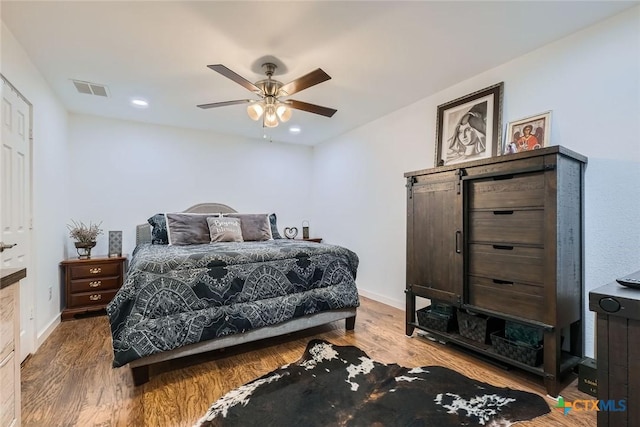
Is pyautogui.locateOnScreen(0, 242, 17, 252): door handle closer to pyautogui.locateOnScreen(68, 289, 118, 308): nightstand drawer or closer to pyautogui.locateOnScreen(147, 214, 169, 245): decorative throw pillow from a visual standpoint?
pyautogui.locateOnScreen(147, 214, 169, 245): decorative throw pillow

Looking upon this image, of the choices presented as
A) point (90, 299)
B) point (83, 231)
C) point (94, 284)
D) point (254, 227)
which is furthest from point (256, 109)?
point (90, 299)

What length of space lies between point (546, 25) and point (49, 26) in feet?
11.5

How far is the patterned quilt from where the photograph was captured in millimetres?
1952

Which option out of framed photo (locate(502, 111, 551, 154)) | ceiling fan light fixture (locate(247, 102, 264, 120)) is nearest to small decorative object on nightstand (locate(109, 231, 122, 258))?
ceiling fan light fixture (locate(247, 102, 264, 120))

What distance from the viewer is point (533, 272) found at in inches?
77.2

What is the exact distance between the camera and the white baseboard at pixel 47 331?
2568 millimetres

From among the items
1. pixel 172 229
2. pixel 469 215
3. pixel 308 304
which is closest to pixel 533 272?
pixel 469 215

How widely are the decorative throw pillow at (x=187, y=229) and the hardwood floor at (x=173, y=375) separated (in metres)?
1.13

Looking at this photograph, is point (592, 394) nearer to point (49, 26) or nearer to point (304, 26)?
point (304, 26)

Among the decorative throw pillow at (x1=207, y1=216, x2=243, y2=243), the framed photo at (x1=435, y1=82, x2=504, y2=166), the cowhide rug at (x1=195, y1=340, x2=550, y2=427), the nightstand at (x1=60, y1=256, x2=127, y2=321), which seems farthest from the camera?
the decorative throw pillow at (x1=207, y1=216, x2=243, y2=243)

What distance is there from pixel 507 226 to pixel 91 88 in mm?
4047

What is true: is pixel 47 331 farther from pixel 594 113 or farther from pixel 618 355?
pixel 594 113

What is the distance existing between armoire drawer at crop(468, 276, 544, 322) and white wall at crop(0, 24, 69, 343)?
12.0ft

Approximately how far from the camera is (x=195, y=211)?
173 inches
